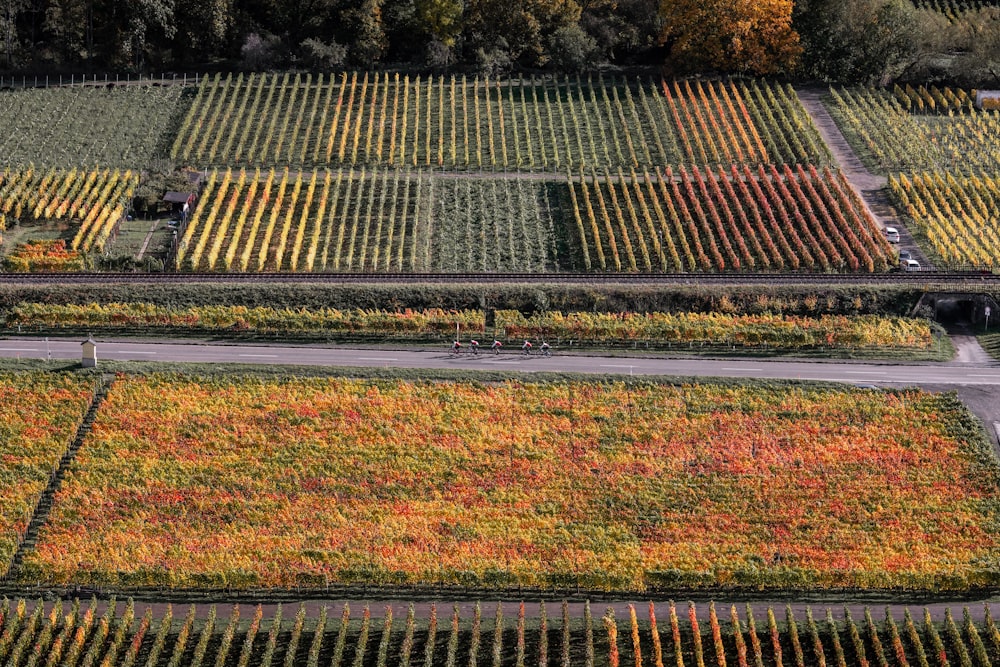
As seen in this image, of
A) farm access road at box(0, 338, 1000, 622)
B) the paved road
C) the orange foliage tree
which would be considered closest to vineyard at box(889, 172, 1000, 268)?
farm access road at box(0, 338, 1000, 622)

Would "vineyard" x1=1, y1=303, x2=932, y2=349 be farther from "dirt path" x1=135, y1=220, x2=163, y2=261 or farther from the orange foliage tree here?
the orange foliage tree

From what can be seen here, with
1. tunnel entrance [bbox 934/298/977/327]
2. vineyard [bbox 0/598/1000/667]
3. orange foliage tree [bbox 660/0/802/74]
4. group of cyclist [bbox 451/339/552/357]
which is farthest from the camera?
orange foliage tree [bbox 660/0/802/74]

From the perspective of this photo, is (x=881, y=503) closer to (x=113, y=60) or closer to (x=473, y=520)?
(x=473, y=520)

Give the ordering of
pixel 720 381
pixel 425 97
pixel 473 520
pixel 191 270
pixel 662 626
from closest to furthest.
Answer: pixel 662 626
pixel 473 520
pixel 720 381
pixel 191 270
pixel 425 97

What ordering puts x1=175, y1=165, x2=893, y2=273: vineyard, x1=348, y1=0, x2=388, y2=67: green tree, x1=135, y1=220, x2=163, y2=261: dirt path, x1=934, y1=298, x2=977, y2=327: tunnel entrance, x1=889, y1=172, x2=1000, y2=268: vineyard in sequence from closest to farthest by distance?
x1=934, y1=298, x2=977, y2=327: tunnel entrance → x1=175, y1=165, x2=893, y2=273: vineyard → x1=135, y1=220, x2=163, y2=261: dirt path → x1=889, y1=172, x2=1000, y2=268: vineyard → x1=348, y1=0, x2=388, y2=67: green tree

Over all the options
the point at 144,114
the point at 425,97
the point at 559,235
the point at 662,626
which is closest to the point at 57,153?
the point at 144,114

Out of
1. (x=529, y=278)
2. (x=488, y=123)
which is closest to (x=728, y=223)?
(x=529, y=278)
